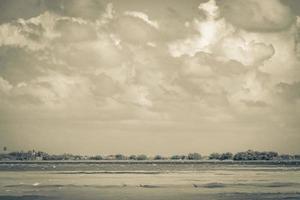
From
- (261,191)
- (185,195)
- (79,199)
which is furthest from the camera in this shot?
(261,191)

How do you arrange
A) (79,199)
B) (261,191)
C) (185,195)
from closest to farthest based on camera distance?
1. (79,199)
2. (185,195)
3. (261,191)

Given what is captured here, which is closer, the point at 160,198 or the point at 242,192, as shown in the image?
the point at 160,198

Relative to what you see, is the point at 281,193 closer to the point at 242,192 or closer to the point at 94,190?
the point at 242,192

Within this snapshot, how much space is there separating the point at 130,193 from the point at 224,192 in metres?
9.85

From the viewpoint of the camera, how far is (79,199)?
2100 inches

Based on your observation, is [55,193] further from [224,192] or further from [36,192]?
[224,192]

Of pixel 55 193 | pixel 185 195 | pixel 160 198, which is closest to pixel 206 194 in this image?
pixel 185 195

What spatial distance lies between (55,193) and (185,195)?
45.7ft

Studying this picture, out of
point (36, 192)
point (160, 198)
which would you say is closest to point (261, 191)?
point (160, 198)

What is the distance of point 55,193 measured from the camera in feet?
197

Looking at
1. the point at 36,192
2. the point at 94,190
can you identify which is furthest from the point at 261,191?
the point at 36,192

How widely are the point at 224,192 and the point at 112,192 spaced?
11857 millimetres

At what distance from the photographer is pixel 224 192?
59.7 metres

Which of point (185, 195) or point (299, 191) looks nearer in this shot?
point (185, 195)
